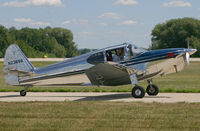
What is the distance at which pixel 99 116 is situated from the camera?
10.2m

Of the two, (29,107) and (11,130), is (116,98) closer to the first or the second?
(29,107)

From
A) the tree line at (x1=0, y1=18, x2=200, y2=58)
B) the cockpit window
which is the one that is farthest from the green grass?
the tree line at (x1=0, y1=18, x2=200, y2=58)

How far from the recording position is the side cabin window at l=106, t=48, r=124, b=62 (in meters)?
14.8

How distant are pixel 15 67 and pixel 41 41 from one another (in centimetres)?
10048

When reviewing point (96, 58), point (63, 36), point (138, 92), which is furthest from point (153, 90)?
point (63, 36)

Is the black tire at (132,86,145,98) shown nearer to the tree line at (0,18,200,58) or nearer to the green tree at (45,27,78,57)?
the tree line at (0,18,200,58)

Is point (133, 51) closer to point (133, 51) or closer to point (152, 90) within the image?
point (133, 51)

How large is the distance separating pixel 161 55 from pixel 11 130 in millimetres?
7855

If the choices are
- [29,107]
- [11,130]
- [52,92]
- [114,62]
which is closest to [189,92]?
[114,62]

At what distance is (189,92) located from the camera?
17000mm

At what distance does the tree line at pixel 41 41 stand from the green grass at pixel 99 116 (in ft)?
254

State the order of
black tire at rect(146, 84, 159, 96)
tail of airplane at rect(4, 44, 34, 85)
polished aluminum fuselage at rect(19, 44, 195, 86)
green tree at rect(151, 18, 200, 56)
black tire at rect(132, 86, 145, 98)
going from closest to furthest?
black tire at rect(132, 86, 145, 98) < polished aluminum fuselage at rect(19, 44, 195, 86) < black tire at rect(146, 84, 159, 96) < tail of airplane at rect(4, 44, 34, 85) < green tree at rect(151, 18, 200, 56)

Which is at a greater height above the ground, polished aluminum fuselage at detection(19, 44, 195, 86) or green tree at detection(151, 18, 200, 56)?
green tree at detection(151, 18, 200, 56)

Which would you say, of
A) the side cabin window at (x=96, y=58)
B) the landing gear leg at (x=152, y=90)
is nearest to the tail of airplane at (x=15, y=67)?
the side cabin window at (x=96, y=58)
